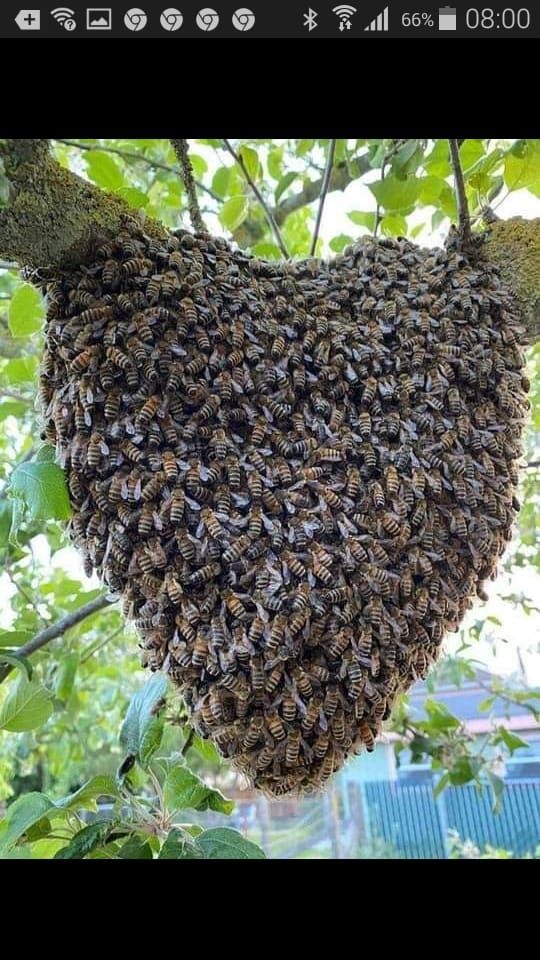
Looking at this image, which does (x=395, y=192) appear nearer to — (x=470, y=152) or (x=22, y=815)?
(x=470, y=152)

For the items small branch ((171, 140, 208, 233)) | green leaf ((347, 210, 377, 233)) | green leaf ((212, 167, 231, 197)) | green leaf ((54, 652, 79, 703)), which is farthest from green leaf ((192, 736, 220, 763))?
green leaf ((212, 167, 231, 197))

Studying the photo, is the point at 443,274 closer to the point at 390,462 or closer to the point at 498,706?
the point at 390,462

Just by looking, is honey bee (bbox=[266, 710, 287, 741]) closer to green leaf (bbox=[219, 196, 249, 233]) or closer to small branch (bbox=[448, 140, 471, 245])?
small branch (bbox=[448, 140, 471, 245])
